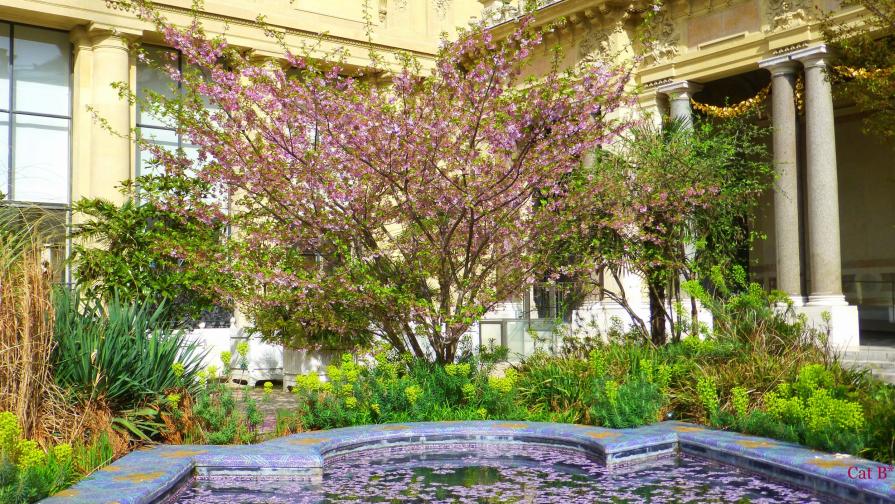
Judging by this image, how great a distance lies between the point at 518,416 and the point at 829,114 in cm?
984

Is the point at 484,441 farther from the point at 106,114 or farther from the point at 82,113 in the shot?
the point at 82,113

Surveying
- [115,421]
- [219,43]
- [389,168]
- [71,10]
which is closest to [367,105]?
[389,168]

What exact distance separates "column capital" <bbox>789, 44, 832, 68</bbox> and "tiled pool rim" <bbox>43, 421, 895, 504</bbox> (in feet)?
31.6

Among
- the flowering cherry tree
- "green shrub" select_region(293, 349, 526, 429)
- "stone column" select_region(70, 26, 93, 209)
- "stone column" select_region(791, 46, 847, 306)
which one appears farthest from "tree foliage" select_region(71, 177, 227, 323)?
"stone column" select_region(791, 46, 847, 306)

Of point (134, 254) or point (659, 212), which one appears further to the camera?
point (134, 254)

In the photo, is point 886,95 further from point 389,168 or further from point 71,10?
point 71,10

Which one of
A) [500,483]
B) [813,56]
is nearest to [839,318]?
[813,56]

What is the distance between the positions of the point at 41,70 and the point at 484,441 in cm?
1441

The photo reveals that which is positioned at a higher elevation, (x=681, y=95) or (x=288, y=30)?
(x=288, y=30)

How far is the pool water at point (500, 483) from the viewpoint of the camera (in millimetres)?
5559

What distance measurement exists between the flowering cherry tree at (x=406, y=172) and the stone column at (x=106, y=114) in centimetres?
836

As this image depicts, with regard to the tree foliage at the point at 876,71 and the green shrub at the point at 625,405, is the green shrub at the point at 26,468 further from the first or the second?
the tree foliage at the point at 876,71

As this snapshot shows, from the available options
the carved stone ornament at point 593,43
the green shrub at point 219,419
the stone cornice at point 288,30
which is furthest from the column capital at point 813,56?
the green shrub at point 219,419

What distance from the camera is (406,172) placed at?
27.7 ft
